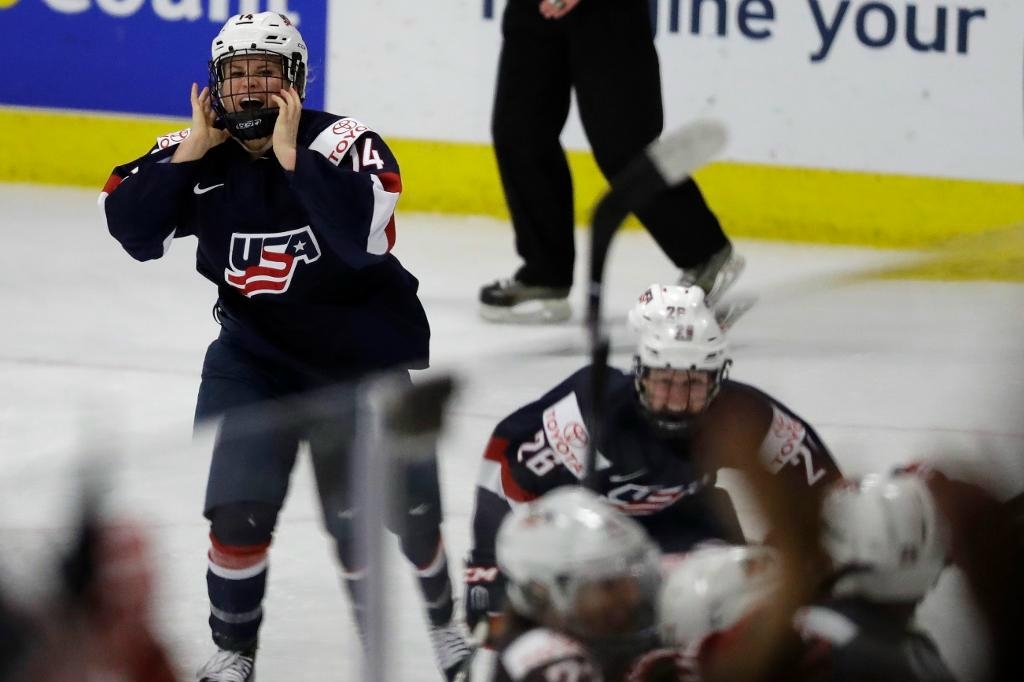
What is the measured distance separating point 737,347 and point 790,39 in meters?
3.43

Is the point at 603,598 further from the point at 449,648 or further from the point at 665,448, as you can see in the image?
the point at 665,448

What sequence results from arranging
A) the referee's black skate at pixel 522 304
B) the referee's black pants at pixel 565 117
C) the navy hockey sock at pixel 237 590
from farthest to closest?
the referee's black skate at pixel 522 304 < the referee's black pants at pixel 565 117 < the navy hockey sock at pixel 237 590

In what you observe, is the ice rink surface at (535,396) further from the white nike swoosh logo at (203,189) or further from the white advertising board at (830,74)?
the white advertising board at (830,74)

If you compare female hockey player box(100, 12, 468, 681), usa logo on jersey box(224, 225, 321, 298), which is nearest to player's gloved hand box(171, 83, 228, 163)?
female hockey player box(100, 12, 468, 681)

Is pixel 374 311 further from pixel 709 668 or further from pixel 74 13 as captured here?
pixel 74 13

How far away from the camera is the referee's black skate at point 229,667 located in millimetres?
1835

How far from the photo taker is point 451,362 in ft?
4.76

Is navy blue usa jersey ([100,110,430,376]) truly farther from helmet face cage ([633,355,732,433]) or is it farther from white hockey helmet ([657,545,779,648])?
white hockey helmet ([657,545,779,648])

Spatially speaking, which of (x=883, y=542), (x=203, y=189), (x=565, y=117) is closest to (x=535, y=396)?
(x=883, y=542)

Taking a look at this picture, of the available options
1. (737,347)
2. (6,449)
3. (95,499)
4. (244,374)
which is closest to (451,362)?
(95,499)

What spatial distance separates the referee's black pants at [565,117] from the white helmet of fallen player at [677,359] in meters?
1.91

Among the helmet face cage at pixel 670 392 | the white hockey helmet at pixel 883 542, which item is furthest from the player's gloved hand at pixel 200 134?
the white hockey helmet at pixel 883 542

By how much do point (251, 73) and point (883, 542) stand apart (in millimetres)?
1323

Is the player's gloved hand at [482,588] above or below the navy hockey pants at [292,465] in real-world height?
below
